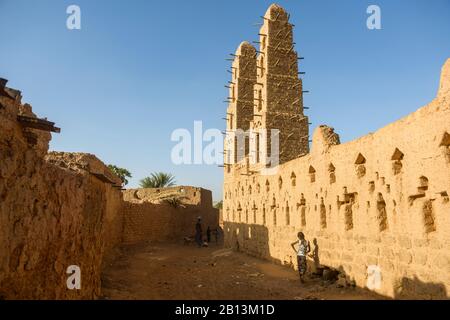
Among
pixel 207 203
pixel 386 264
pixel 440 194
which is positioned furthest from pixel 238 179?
pixel 440 194

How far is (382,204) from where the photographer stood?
747cm

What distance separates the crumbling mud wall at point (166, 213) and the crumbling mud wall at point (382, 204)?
405 inches

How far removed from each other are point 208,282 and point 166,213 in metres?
13.1

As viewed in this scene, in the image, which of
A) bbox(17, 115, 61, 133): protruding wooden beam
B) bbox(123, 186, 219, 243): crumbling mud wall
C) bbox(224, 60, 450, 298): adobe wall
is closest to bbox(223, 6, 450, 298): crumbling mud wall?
bbox(224, 60, 450, 298): adobe wall

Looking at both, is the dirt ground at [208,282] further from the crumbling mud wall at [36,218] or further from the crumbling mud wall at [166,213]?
the crumbling mud wall at [166,213]

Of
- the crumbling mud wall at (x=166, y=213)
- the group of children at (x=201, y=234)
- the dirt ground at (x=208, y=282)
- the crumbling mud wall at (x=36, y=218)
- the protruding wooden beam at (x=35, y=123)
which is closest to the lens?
the crumbling mud wall at (x=36, y=218)

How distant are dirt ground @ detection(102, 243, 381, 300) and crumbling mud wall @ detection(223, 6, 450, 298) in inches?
29.8

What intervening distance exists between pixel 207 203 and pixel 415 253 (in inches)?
864

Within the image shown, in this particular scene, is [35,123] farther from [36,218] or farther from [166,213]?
[166,213]

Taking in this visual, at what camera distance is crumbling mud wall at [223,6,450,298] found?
19.2ft

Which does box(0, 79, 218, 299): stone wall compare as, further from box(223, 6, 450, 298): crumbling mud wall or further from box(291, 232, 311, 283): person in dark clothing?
box(223, 6, 450, 298): crumbling mud wall

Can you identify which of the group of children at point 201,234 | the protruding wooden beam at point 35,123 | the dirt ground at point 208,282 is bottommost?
the dirt ground at point 208,282

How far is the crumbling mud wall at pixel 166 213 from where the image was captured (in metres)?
20.1

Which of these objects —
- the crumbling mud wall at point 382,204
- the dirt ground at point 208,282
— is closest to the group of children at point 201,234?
the dirt ground at point 208,282
